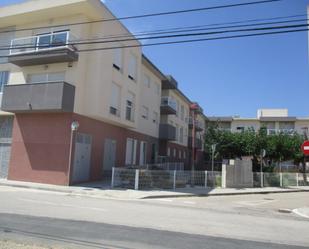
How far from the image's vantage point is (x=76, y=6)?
21891mm

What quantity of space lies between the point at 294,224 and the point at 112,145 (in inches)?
655

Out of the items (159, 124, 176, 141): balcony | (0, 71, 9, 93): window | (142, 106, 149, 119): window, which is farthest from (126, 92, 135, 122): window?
(0, 71, 9, 93): window

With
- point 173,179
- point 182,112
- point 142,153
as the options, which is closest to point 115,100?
point 173,179

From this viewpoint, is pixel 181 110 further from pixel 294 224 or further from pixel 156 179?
pixel 294 224

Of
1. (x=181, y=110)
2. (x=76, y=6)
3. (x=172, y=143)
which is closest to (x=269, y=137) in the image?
(x=172, y=143)

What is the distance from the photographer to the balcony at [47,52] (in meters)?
21.2

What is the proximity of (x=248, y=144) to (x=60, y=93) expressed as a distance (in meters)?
18.1

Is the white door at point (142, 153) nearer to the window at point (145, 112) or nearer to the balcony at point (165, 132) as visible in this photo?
the window at point (145, 112)

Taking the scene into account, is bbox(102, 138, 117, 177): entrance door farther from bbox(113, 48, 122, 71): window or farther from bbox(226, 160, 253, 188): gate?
bbox(226, 160, 253, 188): gate

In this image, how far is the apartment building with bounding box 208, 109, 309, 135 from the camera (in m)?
60.1

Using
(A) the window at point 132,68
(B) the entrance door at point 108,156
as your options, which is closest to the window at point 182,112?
(A) the window at point 132,68

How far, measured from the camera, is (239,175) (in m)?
27.4

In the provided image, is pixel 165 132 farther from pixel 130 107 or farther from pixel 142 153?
pixel 130 107

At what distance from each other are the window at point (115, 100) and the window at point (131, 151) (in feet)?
13.9
